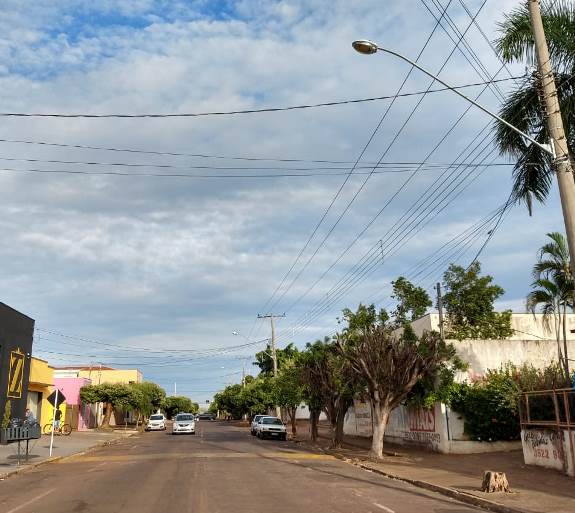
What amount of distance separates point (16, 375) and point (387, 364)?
20381mm

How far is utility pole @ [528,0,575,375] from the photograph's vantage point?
11500mm

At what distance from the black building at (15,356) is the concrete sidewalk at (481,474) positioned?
55.3 ft

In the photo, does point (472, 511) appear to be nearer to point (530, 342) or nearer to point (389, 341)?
point (389, 341)

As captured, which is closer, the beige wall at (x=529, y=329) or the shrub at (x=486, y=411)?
the shrub at (x=486, y=411)

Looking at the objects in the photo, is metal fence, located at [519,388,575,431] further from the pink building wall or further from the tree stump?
the pink building wall

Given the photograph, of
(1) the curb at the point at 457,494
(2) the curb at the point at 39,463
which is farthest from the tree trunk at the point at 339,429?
(2) the curb at the point at 39,463

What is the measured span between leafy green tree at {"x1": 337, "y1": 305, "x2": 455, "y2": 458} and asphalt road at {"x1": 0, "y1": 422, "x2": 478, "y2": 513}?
322cm

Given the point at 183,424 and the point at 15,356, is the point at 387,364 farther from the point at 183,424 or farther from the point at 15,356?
the point at 183,424

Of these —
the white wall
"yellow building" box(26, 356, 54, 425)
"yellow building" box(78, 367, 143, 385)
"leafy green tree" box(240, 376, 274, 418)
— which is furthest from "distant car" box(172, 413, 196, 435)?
"yellow building" box(78, 367, 143, 385)

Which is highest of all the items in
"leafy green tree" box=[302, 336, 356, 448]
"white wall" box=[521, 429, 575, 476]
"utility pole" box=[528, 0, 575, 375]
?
"utility pole" box=[528, 0, 575, 375]

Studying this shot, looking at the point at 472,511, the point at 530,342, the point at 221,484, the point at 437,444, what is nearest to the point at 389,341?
the point at 437,444

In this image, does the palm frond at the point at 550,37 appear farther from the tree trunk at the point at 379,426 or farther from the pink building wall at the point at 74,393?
the pink building wall at the point at 74,393

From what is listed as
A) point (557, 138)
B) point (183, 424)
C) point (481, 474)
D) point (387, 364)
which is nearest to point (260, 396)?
point (183, 424)

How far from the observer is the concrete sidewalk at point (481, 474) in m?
12.5
